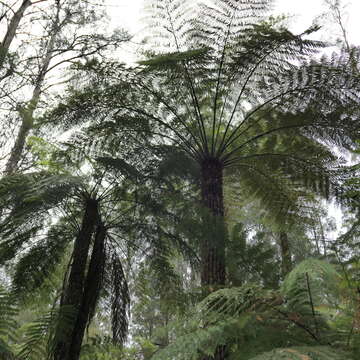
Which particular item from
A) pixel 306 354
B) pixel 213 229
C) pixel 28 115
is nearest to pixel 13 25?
pixel 28 115

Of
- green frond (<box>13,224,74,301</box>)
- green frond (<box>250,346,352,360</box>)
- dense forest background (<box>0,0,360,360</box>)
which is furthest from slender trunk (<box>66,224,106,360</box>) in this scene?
green frond (<box>250,346,352,360</box>)

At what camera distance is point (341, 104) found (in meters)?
3.23

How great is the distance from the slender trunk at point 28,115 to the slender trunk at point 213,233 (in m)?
1.84

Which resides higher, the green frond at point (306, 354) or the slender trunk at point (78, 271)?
the slender trunk at point (78, 271)

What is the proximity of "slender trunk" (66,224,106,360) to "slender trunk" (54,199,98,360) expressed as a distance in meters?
0.05

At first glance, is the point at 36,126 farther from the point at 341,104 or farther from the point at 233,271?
the point at 341,104

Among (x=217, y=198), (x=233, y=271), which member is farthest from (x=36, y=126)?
(x=233, y=271)

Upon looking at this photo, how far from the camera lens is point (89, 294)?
104 inches

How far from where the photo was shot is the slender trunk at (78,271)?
2.43m

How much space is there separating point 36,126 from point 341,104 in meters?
2.91

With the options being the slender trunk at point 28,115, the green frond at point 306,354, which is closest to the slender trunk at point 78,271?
the slender trunk at point 28,115

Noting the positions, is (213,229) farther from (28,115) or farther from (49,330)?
(28,115)

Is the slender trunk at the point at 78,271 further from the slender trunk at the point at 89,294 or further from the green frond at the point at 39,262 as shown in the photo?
the green frond at the point at 39,262

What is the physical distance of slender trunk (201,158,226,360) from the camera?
257 centimetres
